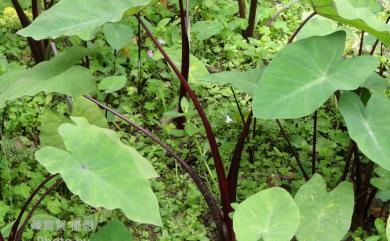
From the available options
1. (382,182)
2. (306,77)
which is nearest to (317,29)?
(306,77)

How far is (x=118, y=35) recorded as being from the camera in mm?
2211

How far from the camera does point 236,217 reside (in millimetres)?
1297

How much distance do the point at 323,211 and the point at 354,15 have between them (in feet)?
1.72

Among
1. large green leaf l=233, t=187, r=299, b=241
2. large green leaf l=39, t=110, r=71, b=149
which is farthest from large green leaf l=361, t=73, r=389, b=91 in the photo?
large green leaf l=39, t=110, r=71, b=149

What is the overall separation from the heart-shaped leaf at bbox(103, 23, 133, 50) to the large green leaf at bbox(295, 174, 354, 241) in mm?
1035

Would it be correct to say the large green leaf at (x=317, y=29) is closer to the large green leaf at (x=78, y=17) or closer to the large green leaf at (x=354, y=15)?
the large green leaf at (x=354, y=15)

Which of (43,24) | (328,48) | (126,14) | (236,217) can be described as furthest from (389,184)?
(43,24)

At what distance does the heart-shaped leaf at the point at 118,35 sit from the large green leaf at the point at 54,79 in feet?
1.13

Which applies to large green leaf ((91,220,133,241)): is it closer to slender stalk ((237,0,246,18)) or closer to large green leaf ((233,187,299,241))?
large green leaf ((233,187,299,241))

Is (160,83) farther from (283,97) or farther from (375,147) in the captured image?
(375,147)

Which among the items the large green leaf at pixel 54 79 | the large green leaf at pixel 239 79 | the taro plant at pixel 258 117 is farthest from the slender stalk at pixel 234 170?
the large green leaf at pixel 54 79

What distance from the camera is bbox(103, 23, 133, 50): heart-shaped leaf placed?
218cm

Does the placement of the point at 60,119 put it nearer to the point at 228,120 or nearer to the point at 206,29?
the point at 228,120

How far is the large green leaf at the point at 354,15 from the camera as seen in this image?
1326 mm
